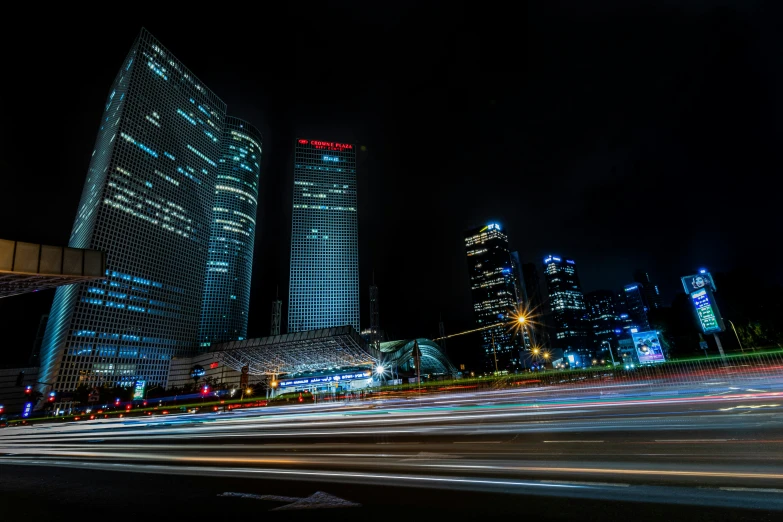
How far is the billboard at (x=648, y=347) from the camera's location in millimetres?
53188

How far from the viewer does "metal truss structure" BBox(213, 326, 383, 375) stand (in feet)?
274

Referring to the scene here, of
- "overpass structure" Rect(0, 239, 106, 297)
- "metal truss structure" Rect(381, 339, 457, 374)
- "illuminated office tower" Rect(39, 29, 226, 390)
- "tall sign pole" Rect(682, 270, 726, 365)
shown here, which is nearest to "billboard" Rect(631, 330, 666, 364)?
"tall sign pole" Rect(682, 270, 726, 365)

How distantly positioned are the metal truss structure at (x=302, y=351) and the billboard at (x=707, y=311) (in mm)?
61883

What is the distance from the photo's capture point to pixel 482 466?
883 centimetres

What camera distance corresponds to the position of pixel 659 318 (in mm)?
84375

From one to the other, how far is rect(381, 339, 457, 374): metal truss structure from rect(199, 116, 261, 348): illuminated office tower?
7672 centimetres

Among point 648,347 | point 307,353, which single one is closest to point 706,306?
point 648,347

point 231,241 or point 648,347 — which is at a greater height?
point 231,241

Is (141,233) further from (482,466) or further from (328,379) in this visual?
(482,466)

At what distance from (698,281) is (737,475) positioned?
59.2 m

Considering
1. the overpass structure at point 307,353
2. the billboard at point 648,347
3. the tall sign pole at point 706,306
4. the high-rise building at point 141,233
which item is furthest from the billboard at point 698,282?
the high-rise building at point 141,233

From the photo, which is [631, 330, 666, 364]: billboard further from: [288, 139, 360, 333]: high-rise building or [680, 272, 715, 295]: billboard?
[288, 139, 360, 333]: high-rise building

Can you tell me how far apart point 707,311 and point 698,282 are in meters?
4.63

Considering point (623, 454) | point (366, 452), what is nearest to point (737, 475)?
point (623, 454)
